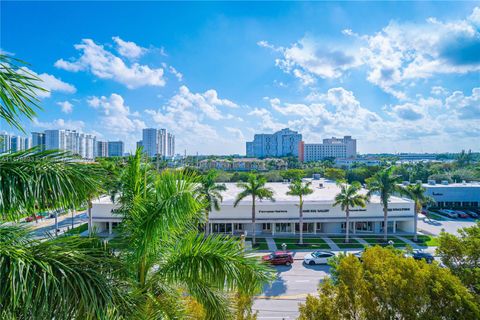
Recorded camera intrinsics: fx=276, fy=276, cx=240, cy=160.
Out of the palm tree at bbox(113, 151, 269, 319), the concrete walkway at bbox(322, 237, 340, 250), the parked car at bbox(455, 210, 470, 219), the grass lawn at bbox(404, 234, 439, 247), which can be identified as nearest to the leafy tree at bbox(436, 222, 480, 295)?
the palm tree at bbox(113, 151, 269, 319)

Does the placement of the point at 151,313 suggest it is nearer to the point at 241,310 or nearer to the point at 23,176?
the point at 23,176

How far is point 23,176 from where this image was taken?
276cm

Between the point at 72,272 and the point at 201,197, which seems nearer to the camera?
the point at 72,272

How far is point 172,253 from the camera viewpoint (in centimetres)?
430

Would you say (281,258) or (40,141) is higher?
(40,141)

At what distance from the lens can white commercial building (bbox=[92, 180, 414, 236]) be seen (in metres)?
27.8

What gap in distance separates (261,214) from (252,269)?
24.5 meters

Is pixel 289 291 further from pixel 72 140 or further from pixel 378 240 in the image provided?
pixel 72 140

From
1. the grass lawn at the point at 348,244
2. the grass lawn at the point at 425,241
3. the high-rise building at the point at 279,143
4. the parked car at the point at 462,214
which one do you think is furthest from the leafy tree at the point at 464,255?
the high-rise building at the point at 279,143

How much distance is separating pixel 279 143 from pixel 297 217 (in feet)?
507

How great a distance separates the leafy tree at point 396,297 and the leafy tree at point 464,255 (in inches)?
56.1

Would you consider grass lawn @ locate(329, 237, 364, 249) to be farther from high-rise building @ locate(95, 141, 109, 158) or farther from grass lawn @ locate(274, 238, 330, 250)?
high-rise building @ locate(95, 141, 109, 158)

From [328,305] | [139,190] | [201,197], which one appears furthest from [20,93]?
[328,305]

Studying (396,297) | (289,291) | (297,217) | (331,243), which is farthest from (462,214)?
(396,297)
